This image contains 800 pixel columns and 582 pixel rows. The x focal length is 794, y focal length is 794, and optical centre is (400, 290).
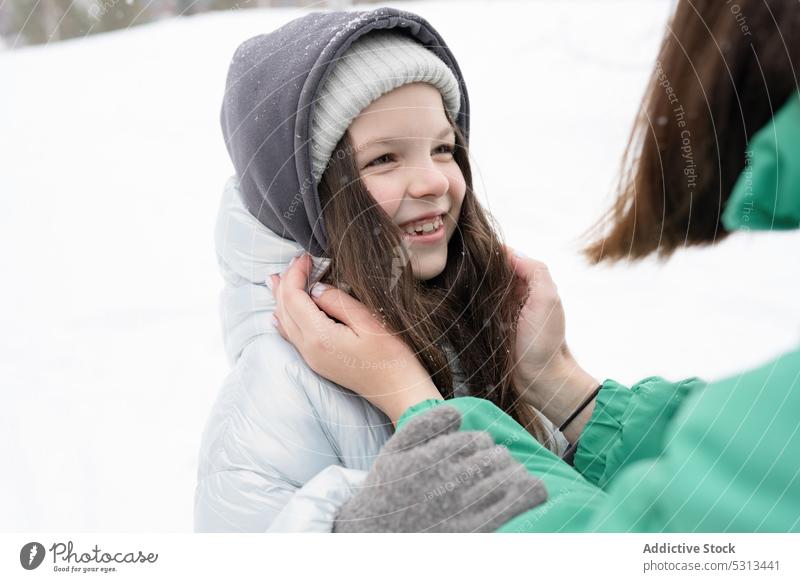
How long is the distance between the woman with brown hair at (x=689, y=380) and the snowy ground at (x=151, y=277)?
6 cm

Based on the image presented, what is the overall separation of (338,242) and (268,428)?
0.15 m

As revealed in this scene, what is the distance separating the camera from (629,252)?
0.71 metres

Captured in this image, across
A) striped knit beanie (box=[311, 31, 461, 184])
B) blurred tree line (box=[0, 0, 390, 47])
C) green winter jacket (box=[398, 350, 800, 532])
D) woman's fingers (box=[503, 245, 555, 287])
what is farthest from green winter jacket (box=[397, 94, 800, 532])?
blurred tree line (box=[0, 0, 390, 47])

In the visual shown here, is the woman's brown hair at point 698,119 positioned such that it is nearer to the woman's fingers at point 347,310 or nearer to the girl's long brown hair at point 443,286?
the girl's long brown hair at point 443,286

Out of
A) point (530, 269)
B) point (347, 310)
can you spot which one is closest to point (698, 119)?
point (530, 269)

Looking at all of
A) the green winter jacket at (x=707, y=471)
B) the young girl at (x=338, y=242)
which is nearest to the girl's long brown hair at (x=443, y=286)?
the young girl at (x=338, y=242)

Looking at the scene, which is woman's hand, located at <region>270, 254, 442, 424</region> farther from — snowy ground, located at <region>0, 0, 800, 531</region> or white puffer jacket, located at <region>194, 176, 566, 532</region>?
snowy ground, located at <region>0, 0, 800, 531</region>

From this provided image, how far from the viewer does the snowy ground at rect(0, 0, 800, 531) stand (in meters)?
0.68

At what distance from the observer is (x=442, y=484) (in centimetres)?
50

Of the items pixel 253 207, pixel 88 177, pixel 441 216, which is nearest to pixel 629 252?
pixel 441 216

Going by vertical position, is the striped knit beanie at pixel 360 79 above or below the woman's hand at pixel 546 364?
above

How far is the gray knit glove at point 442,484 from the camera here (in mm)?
497

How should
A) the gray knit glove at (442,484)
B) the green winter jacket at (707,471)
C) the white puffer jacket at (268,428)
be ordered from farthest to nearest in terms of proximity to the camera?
the white puffer jacket at (268,428) < the gray knit glove at (442,484) < the green winter jacket at (707,471)

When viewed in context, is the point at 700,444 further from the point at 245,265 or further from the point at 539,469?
the point at 245,265
